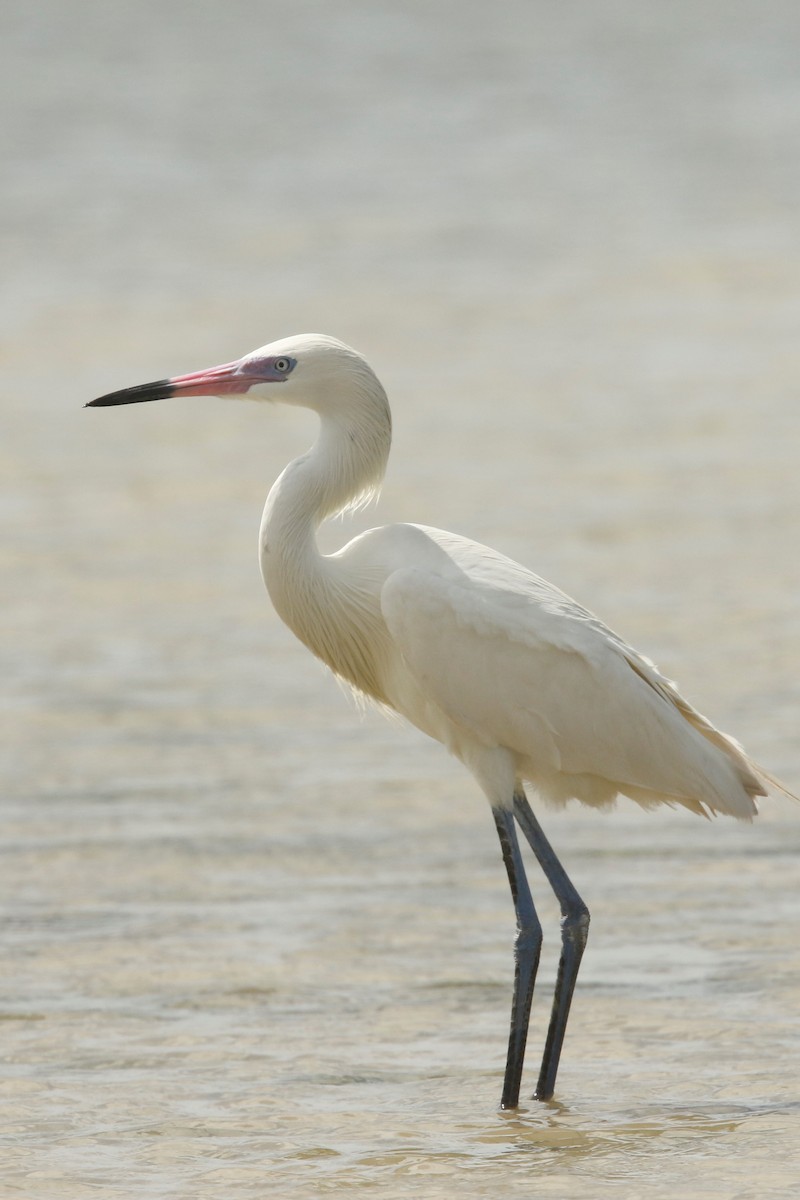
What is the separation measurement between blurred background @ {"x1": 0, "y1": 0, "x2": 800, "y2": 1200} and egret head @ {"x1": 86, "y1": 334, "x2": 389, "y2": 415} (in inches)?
66.5

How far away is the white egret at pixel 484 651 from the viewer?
5.02m

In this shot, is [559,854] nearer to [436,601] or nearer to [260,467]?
[436,601]

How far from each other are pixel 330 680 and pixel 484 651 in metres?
3.75

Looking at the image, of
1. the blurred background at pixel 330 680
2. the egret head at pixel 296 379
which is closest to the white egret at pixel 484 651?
the egret head at pixel 296 379

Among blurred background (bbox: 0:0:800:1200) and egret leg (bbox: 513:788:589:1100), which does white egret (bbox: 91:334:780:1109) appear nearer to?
egret leg (bbox: 513:788:589:1100)

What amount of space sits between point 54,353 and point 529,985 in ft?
38.9

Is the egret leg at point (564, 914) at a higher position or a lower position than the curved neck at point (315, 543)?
lower

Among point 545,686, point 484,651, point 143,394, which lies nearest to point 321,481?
point 143,394

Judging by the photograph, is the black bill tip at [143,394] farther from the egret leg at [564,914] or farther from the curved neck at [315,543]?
the egret leg at [564,914]

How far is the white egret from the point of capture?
5016 mm

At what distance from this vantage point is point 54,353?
639 inches

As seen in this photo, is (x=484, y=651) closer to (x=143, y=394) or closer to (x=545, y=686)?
(x=545, y=686)

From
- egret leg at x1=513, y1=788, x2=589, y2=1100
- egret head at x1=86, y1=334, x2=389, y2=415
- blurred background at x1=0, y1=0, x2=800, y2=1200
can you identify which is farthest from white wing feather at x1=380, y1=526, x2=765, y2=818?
blurred background at x1=0, y1=0, x2=800, y2=1200

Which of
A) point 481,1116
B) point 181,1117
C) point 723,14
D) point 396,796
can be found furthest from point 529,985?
point 723,14
